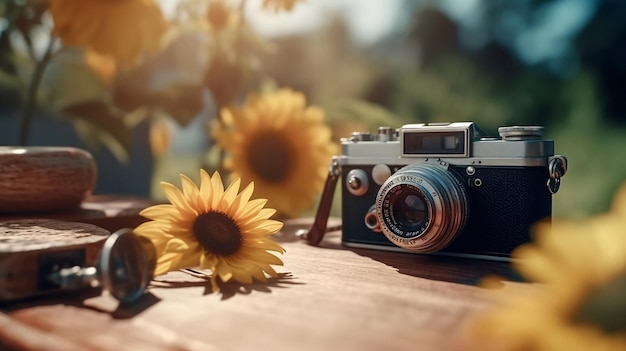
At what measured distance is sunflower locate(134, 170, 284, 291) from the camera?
388mm

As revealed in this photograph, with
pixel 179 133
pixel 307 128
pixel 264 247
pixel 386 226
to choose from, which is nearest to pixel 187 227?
pixel 264 247

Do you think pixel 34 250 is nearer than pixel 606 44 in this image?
Yes

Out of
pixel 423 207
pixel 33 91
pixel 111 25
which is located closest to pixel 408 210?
pixel 423 207

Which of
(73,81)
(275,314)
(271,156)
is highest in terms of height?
(73,81)

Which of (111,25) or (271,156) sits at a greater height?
(111,25)

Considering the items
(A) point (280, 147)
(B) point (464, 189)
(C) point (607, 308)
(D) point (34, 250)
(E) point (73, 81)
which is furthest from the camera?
(E) point (73, 81)

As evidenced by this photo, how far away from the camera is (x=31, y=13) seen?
2.38 feet

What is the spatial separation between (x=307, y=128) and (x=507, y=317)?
423 mm

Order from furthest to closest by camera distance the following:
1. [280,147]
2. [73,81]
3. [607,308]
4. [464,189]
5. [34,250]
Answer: [73,81] → [280,147] → [464,189] → [34,250] → [607,308]

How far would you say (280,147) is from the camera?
2.11ft

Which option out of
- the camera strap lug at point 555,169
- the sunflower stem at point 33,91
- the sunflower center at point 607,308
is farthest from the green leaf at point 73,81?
the sunflower center at point 607,308

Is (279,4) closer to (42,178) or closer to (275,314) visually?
(42,178)

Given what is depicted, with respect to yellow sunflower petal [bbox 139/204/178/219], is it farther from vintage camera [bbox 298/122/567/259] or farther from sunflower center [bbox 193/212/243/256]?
vintage camera [bbox 298/122/567/259]

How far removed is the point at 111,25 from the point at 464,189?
1.37 feet
